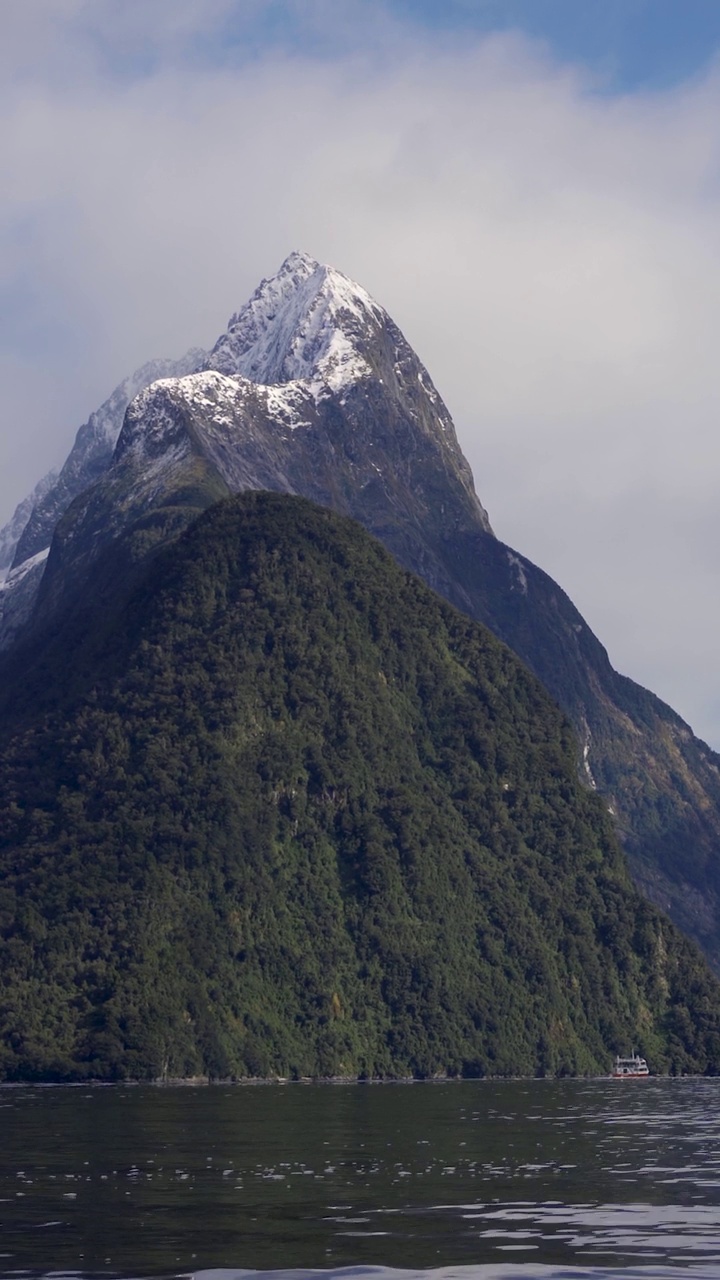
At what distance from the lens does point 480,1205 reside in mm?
91000

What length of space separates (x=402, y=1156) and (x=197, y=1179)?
63.4 ft

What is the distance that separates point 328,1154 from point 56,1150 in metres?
16.8

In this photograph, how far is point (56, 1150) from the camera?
12219cm

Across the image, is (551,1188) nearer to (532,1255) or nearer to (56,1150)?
(532,1255)

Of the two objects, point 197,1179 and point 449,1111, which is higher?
point 449,1111

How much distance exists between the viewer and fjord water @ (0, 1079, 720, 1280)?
72625mm

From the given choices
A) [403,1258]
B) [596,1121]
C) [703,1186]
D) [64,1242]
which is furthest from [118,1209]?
[596,1121]

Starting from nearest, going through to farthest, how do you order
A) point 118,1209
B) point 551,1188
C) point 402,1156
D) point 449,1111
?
1. point 118,1209
2. point 551,1188
3. point 402,1156
4. point 449,1111

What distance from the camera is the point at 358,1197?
9388 centimetres

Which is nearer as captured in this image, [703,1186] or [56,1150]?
[703,1186]

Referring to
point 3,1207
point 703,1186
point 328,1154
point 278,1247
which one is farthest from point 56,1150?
point 278,1247

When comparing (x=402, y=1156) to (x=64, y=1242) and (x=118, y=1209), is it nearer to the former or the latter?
(x=118, y=1209)

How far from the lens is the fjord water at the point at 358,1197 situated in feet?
238

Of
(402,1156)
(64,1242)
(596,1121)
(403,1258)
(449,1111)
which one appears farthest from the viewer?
(449,1111)
